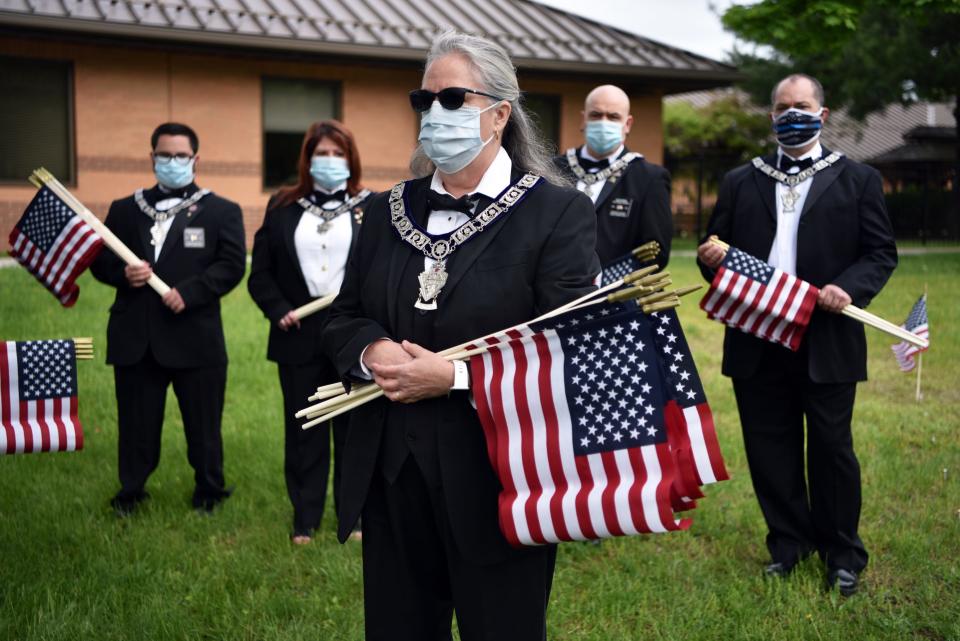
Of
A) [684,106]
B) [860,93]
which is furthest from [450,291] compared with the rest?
[684,106]

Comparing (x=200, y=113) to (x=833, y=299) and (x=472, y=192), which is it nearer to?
(x=833, y=299)

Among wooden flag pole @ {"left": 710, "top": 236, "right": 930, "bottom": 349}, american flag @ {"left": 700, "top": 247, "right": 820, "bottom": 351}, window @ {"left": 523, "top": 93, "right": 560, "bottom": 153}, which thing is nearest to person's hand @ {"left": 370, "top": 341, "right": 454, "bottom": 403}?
american flag @ {"left": 700, "top": 247, "right": 820, "bottom": 351}

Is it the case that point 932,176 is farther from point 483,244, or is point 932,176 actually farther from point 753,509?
point 483,244

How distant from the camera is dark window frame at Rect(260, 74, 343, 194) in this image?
2109cm

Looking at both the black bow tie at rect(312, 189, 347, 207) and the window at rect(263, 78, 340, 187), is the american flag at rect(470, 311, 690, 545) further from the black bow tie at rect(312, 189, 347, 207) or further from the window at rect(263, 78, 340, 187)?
the window at rect(263, 78, 340, 187)

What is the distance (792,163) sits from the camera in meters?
5.45

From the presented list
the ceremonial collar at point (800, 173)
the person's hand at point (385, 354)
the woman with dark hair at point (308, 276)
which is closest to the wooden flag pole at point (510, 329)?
the person's hand at point (385, 354)

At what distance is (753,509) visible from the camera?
654 cm

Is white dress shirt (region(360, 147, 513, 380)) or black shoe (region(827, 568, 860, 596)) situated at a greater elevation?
white dress shirt (region(360, 147, 513, 380))

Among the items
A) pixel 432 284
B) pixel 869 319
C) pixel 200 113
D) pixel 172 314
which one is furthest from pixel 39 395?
pixel 200 113

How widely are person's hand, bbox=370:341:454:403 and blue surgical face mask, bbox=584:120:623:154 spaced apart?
362cm

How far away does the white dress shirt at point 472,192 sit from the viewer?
317cm

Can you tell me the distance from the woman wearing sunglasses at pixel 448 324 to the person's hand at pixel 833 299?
2.31 meters

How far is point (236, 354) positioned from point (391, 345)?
8.40 metres
